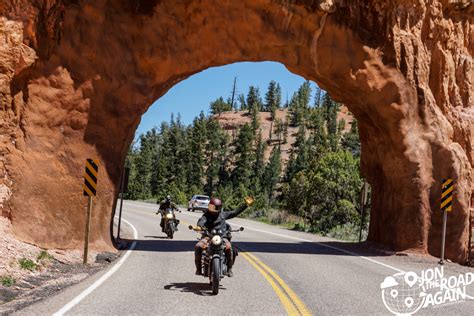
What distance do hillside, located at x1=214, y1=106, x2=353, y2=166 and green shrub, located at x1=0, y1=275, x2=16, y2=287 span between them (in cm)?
11828

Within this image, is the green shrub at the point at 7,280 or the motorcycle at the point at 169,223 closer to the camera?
the green shrub at the point at 7,280

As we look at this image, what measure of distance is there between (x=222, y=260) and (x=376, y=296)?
9.30 ft

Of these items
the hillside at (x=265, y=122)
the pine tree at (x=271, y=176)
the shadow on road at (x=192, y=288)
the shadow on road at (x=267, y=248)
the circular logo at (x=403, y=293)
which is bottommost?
the shadow on road at (x=267, y=248)

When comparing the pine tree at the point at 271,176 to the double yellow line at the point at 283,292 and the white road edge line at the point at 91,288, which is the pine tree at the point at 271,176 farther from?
the double yellow line at the point at 283,292

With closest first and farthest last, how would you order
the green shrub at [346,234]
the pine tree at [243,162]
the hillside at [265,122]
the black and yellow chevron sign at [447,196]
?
the black and yellow chevron sign at [447,196], the green shrub at [346,234], the pine tree at [243,162], the hillside at [265,122]

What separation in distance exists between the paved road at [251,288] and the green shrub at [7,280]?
1.35m

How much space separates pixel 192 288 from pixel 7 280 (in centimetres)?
338

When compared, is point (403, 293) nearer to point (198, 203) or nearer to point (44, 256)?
point (44, 256)

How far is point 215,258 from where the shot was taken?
9.54m

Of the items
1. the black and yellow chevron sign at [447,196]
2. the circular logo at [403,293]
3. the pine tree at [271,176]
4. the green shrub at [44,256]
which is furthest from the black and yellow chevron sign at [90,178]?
the pine tree at [271,176]

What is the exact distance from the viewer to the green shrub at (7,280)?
982cm

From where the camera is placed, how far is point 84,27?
16.7m

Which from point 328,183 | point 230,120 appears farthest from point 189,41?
point 230,120

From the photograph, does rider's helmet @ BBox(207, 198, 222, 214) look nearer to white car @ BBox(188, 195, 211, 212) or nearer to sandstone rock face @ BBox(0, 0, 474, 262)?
sandstone rock face @ BBox(0, 0, 474, 262)
